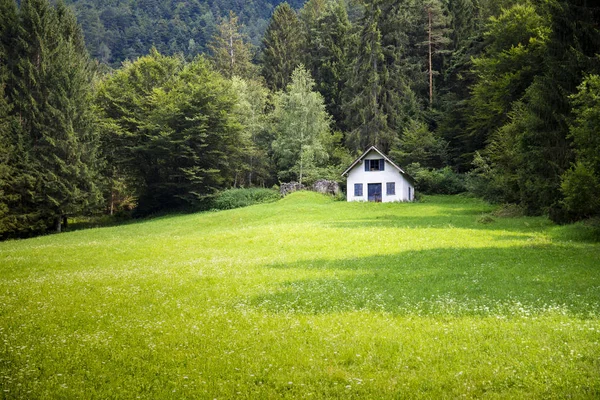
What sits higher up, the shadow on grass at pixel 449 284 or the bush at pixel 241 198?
the bush at pixel 241 198

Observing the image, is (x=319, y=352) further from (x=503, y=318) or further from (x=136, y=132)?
(x=136, y=132)

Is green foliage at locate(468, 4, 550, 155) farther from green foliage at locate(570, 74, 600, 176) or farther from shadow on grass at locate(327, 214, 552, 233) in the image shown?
green foliage at locate(570, 74, 600, 176)

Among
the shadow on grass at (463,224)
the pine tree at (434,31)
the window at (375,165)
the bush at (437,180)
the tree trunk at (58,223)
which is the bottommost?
the tree trunk at (58,223)

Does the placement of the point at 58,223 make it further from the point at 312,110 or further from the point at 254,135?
the point at 312,110

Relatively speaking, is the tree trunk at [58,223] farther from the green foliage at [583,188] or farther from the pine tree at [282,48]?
the pine tree at [282,48]

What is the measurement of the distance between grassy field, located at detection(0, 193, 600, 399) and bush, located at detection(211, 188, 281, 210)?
36.7 meters

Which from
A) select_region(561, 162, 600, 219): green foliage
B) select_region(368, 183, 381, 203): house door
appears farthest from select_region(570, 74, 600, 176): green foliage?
select_region(368, 183, 381, 203): house door

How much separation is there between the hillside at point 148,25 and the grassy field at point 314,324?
→ 131m

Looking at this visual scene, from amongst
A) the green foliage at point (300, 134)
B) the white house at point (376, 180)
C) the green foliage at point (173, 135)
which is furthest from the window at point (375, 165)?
the green foliage at point (173, 135)

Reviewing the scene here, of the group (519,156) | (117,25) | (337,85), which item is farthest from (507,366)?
(117,25)

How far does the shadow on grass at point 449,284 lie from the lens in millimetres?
11773

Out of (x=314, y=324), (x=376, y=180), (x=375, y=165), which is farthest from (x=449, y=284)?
(x=375, y=165)

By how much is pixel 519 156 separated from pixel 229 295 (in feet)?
90.3

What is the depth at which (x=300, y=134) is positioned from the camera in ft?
230
